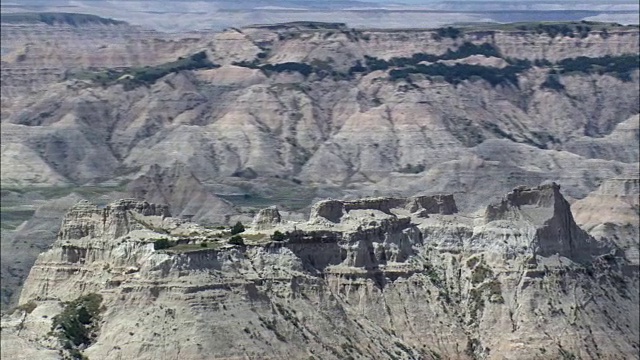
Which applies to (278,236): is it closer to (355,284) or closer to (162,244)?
(355,284)

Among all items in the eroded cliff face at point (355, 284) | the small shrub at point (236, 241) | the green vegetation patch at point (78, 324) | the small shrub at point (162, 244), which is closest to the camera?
the eroded cliff face at point (355, 284)

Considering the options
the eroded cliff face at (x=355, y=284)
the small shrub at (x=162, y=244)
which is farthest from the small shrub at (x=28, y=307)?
the small shrub at (x=162, y=244)

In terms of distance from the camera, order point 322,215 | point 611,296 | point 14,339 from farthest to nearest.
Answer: point 611,296
point 322,215
point 14,339

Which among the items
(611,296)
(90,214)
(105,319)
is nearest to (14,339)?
(105,319)

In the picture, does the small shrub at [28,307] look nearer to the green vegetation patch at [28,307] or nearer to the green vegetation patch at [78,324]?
the green vegetation patch at [28,307]

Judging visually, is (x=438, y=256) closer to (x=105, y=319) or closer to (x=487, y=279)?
(x=487, y=279)

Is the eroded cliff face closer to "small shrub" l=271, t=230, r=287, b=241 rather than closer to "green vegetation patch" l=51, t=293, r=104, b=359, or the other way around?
"small shrub" l=271, t=230, r=287, b=241

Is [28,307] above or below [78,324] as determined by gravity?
below

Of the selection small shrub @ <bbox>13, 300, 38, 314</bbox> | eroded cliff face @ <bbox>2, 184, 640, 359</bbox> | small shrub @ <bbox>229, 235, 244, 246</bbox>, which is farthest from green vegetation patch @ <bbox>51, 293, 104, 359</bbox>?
small shrub @ <bbox>229, 235, 244, 246</bbox>

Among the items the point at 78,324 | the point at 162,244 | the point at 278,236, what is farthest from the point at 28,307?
the point at 278,236
